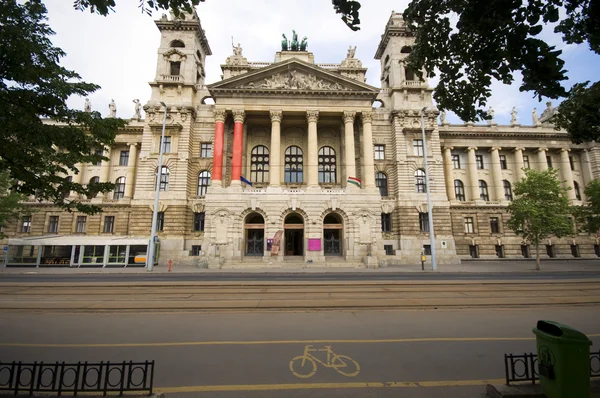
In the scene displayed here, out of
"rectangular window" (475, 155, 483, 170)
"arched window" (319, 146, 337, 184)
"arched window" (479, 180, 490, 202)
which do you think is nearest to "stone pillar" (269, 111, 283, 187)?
"arched window" (319, 146, 337, 184)

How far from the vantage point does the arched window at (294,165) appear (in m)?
35.5

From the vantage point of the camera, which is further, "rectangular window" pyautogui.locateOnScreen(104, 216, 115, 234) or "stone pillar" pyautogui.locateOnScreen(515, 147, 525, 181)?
"stone pillar" pyautogui.locateOnScreen(515, 147, 525, 181)

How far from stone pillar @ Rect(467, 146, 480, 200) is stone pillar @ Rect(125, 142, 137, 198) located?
44679mm

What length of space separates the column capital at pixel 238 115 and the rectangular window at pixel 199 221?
11.1m

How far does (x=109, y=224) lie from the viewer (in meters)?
36.2

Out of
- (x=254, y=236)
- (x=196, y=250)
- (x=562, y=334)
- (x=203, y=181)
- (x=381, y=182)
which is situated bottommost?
(x=562, y=334)

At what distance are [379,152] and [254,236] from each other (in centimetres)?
1819

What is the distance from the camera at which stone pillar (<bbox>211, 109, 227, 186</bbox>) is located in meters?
30.9

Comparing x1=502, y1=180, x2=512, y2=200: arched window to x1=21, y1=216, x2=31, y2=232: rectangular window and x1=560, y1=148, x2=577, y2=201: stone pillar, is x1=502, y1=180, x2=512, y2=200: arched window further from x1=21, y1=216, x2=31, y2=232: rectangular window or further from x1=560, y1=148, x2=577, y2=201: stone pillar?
x1=21, y1=216, x2=31, y2=232: rectangular window

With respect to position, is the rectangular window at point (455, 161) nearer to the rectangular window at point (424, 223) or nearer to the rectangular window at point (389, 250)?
the rectangular window at point (424, 223)

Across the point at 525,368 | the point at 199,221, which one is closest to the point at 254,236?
the point at 199,221

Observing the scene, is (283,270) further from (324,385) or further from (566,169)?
(566,169)

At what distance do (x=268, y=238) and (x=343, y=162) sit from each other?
12.9 metres

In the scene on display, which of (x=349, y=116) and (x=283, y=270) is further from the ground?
(x=349, y=116)
